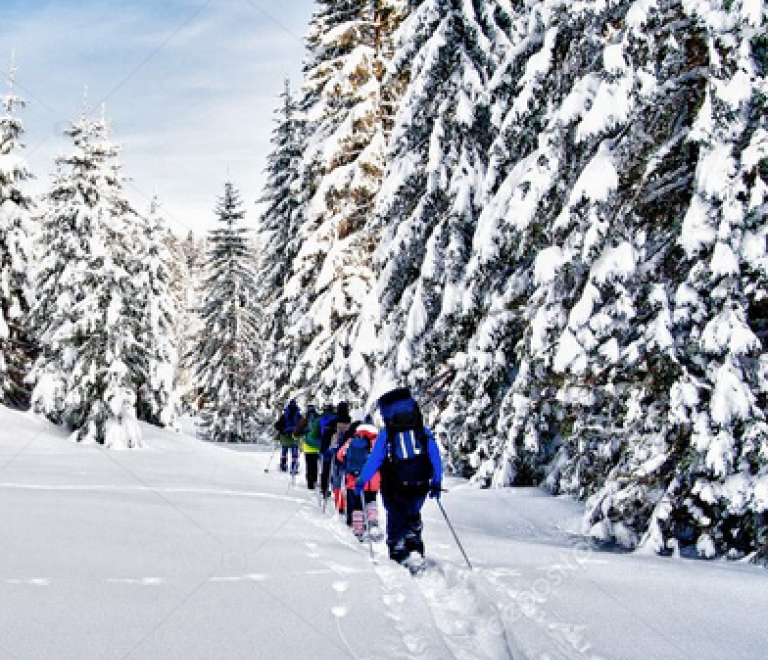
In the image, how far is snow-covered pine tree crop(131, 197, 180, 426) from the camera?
102 ft

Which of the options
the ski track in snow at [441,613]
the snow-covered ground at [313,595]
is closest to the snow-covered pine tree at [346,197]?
the snow-covered ground at [313,595]

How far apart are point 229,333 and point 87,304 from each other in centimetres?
1470

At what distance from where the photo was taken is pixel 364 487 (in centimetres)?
927

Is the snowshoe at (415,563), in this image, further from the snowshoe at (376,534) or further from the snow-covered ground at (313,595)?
the snowshoe at (376,534)

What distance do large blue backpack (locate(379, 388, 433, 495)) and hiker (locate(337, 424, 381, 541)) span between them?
124cm

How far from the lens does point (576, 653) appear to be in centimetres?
502

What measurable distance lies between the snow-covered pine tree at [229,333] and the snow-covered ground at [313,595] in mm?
29041

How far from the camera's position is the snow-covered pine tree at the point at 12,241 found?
25406 mm

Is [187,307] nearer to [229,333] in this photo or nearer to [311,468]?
[229,333]

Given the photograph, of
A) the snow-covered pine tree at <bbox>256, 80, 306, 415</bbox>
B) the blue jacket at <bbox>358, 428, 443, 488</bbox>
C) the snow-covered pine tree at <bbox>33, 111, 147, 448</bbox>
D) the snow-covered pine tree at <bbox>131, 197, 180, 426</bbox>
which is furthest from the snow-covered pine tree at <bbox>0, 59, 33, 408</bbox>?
the blue jacket at <bbox>358, 428, 443, 488</bbox>

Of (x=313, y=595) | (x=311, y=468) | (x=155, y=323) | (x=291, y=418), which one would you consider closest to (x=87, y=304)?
(x=155, y=323)

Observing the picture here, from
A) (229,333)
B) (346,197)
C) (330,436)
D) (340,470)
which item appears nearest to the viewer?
A: (340,470)

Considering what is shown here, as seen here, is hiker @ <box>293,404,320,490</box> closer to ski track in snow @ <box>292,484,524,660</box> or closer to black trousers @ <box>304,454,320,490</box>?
black trousers @ <box>304,454,320,490</box>

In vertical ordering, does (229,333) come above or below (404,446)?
above
